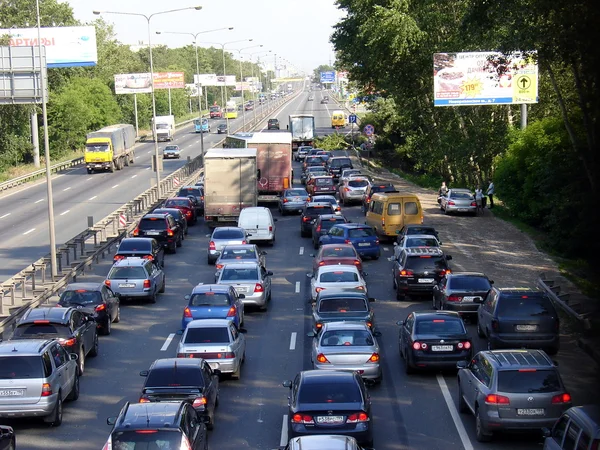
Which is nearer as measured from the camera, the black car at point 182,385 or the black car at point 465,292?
the black car at point 182,385

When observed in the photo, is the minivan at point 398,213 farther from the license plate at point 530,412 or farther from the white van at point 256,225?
the license plate at point 530,412

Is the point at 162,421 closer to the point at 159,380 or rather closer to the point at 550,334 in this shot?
the point at 159,380

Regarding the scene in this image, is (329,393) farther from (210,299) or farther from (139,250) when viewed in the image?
(139,250)

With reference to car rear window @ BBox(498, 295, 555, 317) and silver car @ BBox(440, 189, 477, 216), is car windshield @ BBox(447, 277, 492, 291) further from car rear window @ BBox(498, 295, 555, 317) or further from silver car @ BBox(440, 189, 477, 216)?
silver car @ BBox(440, 189, 477, 216)

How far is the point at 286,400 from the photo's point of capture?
64.1ft

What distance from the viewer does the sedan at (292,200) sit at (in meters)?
48.9

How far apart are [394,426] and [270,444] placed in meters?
2.44

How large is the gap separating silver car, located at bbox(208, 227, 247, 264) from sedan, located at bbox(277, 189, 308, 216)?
12384 millimetres

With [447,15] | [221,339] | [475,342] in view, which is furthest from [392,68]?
[221,339]

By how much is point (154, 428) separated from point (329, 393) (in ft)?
11.9

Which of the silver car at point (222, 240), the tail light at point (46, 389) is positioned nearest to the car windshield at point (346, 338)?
the tail light at point (46, 389)

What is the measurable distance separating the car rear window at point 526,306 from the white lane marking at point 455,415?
213cm

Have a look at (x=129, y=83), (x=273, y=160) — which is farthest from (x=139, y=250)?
(x=129, y=83)

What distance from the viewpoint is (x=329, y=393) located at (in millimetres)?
15383
